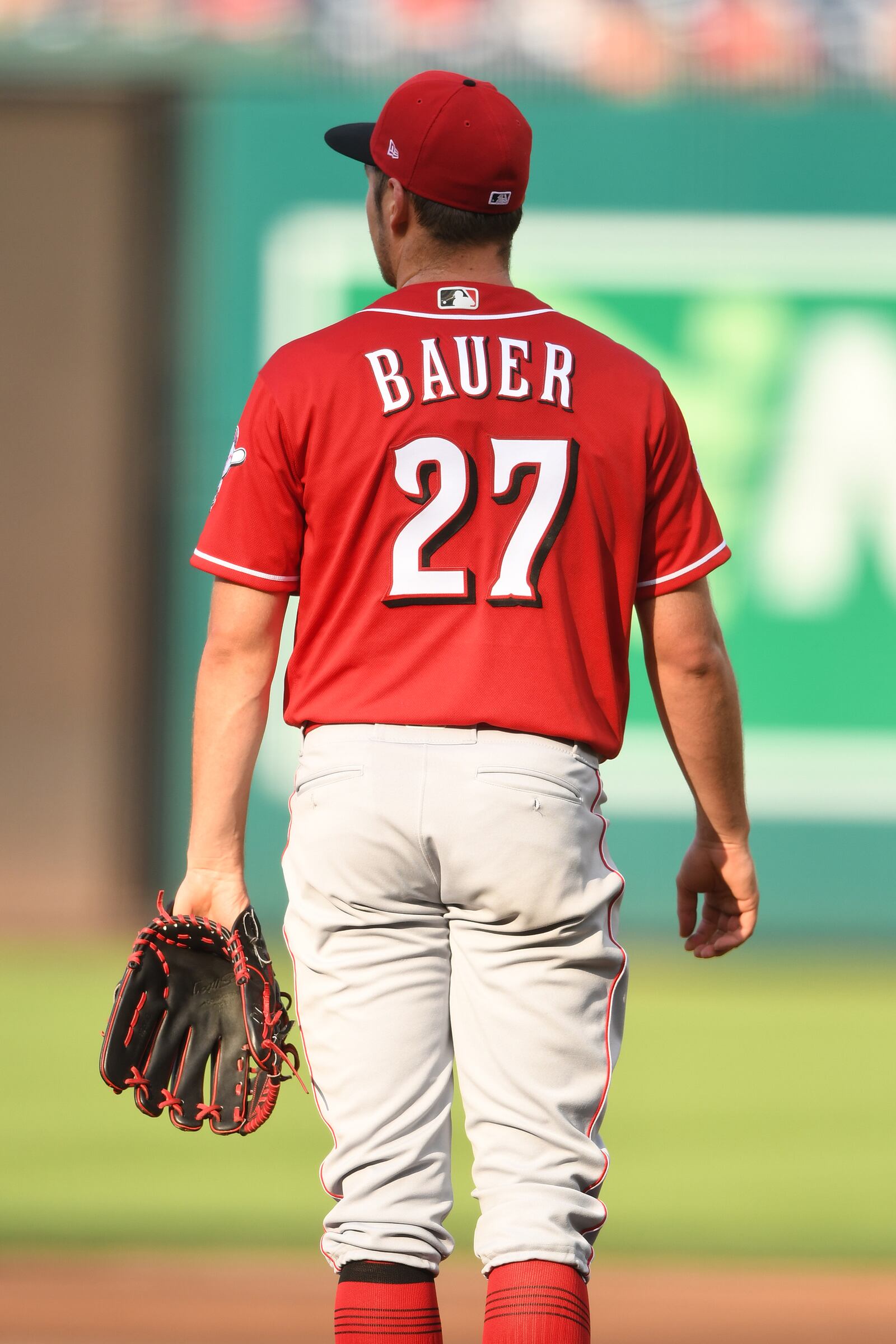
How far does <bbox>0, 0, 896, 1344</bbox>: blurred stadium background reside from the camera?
30.4 ft

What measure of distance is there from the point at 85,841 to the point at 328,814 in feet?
24.9

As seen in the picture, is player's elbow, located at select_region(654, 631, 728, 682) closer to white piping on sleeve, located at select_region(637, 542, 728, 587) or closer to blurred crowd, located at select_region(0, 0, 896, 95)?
white piping on sleeve, located at select_region(637, 542, 728, 587)

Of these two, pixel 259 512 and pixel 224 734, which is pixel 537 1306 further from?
pixel 259 512

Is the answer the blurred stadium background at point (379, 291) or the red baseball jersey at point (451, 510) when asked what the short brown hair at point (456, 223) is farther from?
the blurred stadium background at point (379, 291)

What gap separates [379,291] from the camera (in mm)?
9320

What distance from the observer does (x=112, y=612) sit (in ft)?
32.1

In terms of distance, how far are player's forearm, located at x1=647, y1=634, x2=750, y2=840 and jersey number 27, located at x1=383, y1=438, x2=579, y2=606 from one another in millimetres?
316

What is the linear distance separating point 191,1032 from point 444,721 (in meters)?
0.68

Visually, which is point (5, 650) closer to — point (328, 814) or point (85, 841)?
point (85, 841)

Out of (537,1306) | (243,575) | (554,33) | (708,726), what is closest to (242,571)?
(243,575)

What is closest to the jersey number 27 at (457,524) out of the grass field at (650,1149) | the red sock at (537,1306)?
the red sock at (537,1306)

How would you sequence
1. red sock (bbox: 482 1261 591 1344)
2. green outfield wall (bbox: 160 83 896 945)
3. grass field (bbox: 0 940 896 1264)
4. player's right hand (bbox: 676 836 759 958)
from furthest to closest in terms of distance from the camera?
green outfield wall (bbox: 160 83 896 945), grass field (bbox: 0 940 896 1264), player's right hand (bbox: 676 836 759 958), red sock (bbox: 482 1261 591 1344)

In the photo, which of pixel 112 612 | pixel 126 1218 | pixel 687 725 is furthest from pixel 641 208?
pixel 687 725

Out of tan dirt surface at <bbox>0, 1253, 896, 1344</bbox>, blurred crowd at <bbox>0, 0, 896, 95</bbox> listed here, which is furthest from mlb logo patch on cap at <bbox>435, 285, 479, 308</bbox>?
blurred crowd at <bbox>0, 0, 896, 95</bbox>
